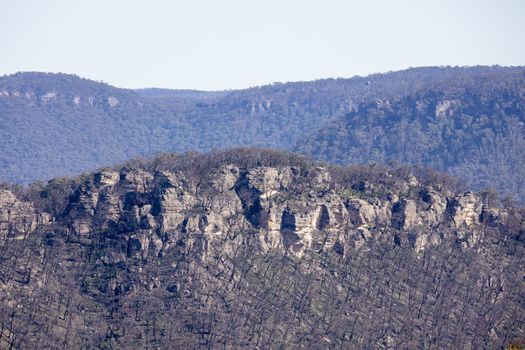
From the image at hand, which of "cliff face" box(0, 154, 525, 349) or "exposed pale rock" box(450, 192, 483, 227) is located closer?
"cliff face" box(0, 154, 525, 349)

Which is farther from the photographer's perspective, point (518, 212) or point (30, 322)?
point (518, 212)

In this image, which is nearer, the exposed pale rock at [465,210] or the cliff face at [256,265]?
the cliff face at [256,265]

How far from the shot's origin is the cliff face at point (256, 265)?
107m

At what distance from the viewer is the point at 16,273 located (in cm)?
10869

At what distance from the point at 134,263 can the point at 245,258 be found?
10.6 m

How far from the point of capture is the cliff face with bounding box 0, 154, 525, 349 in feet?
352

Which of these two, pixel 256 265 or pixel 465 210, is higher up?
pixel 465 210

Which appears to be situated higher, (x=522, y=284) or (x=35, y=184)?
(x=35, y=184)

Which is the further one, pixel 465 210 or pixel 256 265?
pixel 465 210

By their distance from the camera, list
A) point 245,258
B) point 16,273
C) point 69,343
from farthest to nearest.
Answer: point 245,258 → point 16,273 → point 69,343

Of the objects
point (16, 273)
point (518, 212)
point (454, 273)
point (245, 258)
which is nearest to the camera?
point (16, 273)

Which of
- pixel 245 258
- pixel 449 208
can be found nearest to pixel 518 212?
pixel 449 208

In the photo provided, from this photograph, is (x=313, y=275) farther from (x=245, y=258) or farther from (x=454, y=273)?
(x=454, y=273)

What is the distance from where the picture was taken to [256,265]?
116 metres
